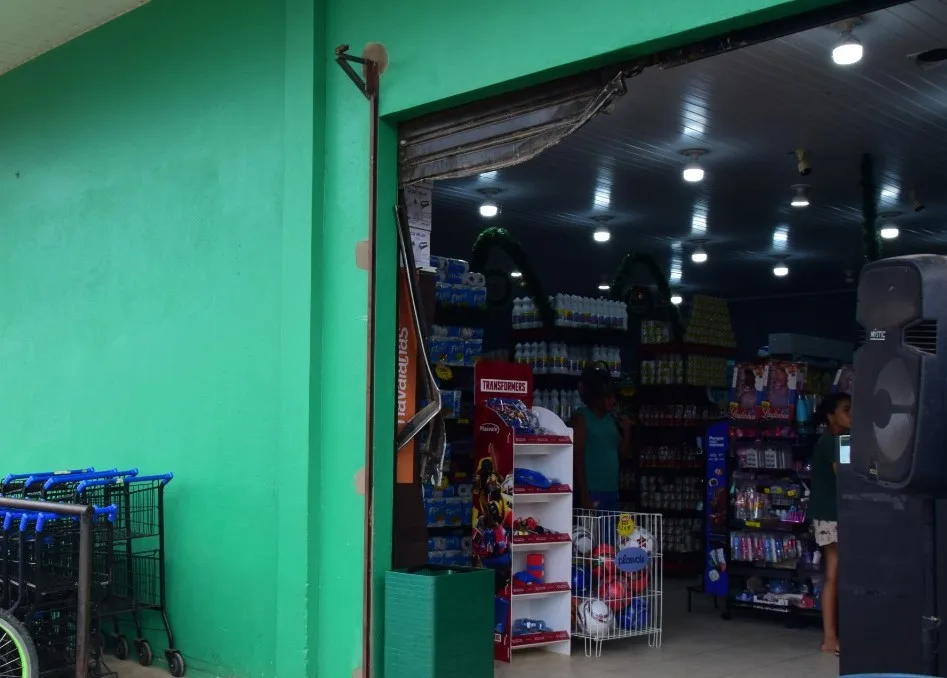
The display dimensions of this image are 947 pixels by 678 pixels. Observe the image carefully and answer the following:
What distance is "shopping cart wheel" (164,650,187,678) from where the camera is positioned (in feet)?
20.5

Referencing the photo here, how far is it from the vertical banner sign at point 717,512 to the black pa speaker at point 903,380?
5.18 m

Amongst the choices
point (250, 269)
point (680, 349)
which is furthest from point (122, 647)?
point (680, 349)

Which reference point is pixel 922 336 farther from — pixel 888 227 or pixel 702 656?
pixel 888 227

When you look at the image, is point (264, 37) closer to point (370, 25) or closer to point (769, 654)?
point (370, 25)

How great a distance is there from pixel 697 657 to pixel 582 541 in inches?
44.0

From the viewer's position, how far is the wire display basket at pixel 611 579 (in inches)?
278

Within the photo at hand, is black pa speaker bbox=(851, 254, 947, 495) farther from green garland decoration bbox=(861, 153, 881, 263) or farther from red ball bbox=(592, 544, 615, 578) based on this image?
green garland decoration bbox=(861, 153, 881, 263)

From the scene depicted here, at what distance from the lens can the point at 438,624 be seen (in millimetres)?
5125

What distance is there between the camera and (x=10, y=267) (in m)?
8.64

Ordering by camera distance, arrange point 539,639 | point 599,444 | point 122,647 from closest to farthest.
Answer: point 122,647
point 539,639
point 599,444

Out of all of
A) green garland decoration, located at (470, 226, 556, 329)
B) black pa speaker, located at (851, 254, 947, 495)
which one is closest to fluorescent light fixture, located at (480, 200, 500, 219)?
green garland decoration, located at (470, 226, 556, 329)

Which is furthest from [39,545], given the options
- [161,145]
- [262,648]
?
[161,145]

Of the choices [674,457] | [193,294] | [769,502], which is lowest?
[769,502]

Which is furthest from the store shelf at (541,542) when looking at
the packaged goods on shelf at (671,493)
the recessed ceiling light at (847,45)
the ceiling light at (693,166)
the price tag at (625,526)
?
the packaged goods on shelf at (671,493)
